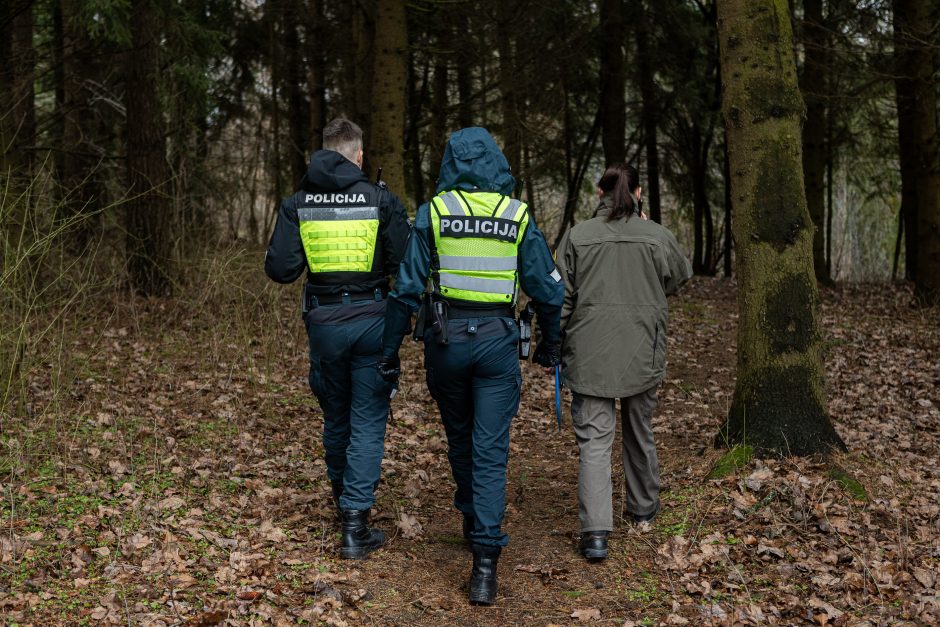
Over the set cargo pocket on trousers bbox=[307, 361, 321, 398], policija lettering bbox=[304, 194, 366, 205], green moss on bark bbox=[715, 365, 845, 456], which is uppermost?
policija lettering bbox=[304, 194, 366, 205]

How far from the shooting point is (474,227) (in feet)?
14.7

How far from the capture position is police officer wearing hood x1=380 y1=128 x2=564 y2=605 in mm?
4477

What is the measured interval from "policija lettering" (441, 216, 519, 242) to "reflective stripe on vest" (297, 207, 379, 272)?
0.63 m

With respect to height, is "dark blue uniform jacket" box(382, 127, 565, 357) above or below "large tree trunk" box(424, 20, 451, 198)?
below

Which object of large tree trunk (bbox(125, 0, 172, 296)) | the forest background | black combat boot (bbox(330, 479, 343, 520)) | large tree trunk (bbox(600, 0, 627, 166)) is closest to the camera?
black combat boot (bbox(330, 479, 343, 520))

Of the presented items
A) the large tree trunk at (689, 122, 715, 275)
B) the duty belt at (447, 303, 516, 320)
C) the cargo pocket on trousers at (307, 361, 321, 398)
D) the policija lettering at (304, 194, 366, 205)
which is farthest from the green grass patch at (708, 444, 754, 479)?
the large tree trunk at (689, 122, 715, 275)

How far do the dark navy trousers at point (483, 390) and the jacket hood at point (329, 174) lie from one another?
3.36ft

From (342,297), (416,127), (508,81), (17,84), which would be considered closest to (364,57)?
(508,81)

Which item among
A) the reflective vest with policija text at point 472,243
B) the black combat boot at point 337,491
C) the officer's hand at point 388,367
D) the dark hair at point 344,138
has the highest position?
the dark hair at point 344,138

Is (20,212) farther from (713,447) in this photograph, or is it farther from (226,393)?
(713,447)

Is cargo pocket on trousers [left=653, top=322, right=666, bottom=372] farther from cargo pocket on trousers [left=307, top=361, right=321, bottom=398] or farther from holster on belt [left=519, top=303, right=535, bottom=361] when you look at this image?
cargo pocket on trousers [left=307, top=361, right=321, bottom=398]

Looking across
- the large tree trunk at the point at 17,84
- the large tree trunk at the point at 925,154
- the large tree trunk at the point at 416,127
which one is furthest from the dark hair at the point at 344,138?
the large tree trunk at the point at 416,127

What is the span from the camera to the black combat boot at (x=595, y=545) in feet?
16.3

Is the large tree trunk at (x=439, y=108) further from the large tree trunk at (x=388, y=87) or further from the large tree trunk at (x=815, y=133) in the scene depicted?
the large tree trunk at (x=815, y=133)
